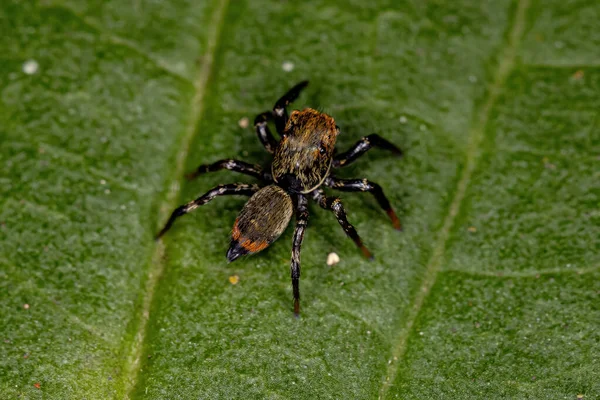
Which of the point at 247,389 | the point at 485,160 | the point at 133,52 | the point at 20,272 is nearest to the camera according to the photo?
the point at 247,389

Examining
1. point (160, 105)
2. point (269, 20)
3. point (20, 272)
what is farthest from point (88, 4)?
point (20, 272)

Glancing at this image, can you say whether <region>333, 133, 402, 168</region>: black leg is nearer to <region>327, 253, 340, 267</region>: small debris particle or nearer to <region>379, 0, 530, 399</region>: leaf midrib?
<region>379, 0, 530, 399</region>: leaf midrib

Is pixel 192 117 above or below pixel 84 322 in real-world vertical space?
above

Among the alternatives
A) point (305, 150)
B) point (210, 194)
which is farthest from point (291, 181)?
point (210, 194)

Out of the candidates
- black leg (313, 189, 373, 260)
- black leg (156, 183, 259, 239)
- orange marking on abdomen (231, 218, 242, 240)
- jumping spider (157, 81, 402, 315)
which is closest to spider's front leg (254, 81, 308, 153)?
jumping spider (157, 81, 402, 315)

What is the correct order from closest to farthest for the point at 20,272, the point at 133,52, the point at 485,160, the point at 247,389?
1. the point at 247,389
2. the point at 20,272
3. the point at 485,160
4. the point at 133,52

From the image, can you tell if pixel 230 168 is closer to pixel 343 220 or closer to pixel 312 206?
pixel 312 206

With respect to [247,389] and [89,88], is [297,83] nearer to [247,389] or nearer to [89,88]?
[89,88]

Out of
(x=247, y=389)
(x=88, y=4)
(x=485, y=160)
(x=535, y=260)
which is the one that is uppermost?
(x=88, y=4)
